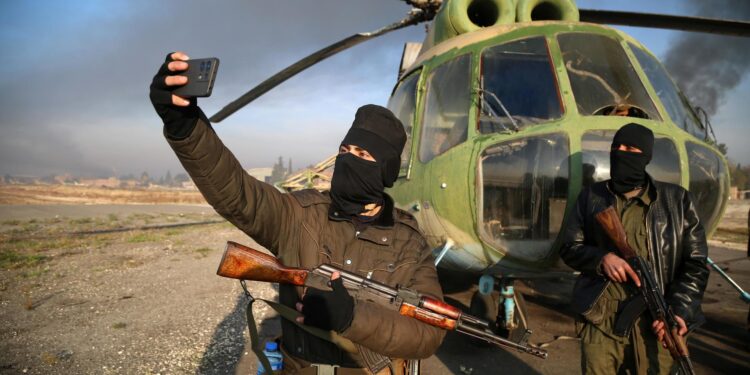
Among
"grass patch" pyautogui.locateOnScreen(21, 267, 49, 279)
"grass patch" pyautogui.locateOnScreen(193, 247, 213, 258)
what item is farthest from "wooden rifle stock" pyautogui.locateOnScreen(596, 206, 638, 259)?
"grass patch" pyautogui.locateOnScreen(193, 247, 213, 258)

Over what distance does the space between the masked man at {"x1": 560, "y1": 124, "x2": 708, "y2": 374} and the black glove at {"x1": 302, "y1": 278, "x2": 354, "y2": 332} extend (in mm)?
1736

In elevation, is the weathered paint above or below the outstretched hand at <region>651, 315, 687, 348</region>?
above

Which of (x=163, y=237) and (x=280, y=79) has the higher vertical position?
(x=280, y=79)

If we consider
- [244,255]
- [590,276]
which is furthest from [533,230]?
[244,255]

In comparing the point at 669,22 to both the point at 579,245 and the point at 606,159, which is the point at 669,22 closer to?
the point at 606,159

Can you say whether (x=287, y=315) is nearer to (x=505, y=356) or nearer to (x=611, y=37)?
(x=505, y=356)

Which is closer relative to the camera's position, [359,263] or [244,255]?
[244,255]

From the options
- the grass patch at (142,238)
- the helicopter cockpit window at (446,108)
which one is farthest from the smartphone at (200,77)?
the grass patch at (142,238)

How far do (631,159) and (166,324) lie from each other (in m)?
4.96

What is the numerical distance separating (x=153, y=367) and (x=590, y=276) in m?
3.68

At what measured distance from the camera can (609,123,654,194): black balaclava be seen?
2.34 metres

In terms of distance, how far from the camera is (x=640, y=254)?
2344 mm

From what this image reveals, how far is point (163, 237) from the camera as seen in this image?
12.3 m

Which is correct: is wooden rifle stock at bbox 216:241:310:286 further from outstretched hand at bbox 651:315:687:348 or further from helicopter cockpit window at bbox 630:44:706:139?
helicopter cockpit window at bbox 630:44:706:139
